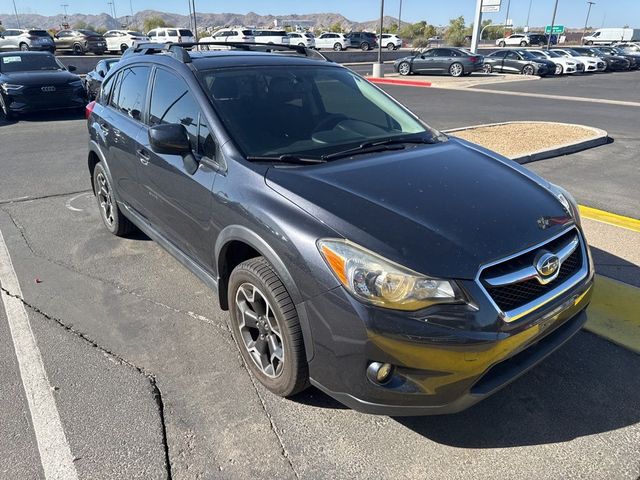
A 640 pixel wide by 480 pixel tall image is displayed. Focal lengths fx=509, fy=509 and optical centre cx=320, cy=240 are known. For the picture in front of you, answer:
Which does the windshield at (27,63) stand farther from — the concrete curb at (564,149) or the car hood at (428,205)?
the car hood at (428,205)

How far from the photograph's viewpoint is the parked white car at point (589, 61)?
102 feet

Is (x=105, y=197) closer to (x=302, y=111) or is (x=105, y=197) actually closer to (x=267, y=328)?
(x=302, y=111)

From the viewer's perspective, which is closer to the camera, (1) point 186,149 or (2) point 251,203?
(2) point 251,203

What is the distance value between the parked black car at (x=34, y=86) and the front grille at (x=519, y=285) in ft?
43.4

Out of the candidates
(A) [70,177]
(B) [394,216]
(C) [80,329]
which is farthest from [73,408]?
(A) [70,177]

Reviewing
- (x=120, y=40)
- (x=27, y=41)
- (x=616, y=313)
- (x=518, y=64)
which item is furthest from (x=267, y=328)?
(x=120, y=40)

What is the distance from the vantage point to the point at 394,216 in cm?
249

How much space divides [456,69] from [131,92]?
26.8 meters

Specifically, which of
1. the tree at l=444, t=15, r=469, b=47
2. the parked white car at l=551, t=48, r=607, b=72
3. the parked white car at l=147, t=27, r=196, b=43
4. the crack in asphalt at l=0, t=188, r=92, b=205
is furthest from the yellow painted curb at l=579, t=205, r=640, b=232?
the tree at l=444, t=15, r=469, b=47

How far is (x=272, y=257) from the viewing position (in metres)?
2.57

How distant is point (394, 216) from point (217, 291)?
1.35m

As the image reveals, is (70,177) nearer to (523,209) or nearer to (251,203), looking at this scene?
(251,203)

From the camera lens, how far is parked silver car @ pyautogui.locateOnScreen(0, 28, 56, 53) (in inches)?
1350

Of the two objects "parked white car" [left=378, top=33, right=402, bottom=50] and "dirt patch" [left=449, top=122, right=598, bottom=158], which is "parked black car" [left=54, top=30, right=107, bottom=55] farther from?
"dirt patch" [left=449, top=122, right=598, bottom=158]
